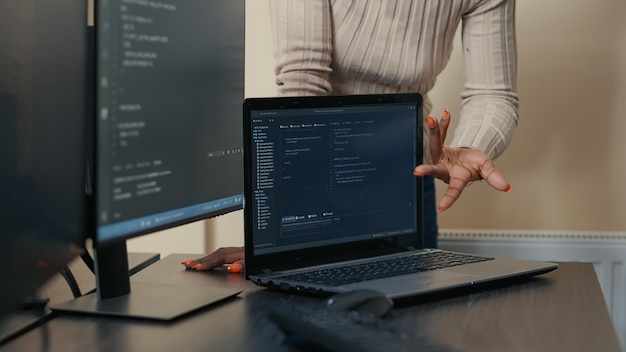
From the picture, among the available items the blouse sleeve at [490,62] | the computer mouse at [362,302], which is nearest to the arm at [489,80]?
the blouse sleeve at [490,62]

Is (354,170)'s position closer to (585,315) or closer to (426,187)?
(585,315)

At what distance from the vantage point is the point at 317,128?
1.17m

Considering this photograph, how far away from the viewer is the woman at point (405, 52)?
148 cm

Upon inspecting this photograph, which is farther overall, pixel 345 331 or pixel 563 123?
pixel 563 123

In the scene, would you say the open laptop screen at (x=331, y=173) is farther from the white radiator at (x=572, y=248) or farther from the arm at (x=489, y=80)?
the white radiator at (x=572, y=248)

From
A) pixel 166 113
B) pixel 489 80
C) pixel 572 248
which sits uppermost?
pixel 489 80

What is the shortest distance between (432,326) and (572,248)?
1234 mm

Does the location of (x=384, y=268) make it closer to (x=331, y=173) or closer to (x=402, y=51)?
(x=331, y=173)

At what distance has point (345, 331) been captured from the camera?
816 mm

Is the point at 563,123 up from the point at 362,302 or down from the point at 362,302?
up

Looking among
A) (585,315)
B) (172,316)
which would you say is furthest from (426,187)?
(172,316)

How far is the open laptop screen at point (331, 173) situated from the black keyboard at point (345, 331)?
255 millimetres

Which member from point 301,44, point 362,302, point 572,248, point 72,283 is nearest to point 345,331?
point 362,302

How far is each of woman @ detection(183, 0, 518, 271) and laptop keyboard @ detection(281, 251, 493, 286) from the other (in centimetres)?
24
